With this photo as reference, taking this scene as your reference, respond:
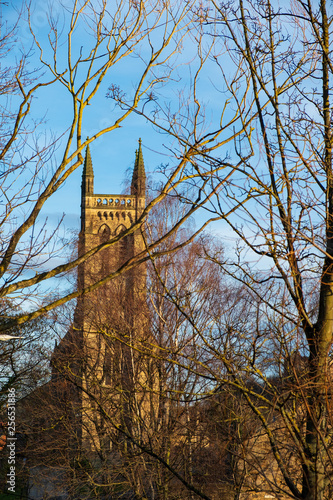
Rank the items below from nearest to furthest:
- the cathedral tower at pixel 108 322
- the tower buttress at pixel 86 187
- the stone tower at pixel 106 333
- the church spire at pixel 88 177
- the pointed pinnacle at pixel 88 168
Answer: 1. the stone tower at pixel 106 333
2. the cathedral tower at pixel 108 322
3. the tower buttress at pixel 86 187
4. the pointed pinnacle at pixel 88 168
5. the church spire at pixel 88 177

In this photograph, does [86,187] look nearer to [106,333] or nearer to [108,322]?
[108,322]

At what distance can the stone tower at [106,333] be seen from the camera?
9.68m

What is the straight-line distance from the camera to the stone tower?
9675 mm

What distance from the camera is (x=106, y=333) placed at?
14.6 feet

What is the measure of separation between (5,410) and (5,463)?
3.39m

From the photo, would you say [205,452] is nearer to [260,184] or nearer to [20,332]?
[20,332]

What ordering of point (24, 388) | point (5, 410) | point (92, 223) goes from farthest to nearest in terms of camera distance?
point (92, 223) → point (24, 388) → point (5, 410)

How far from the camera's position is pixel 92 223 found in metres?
43.0

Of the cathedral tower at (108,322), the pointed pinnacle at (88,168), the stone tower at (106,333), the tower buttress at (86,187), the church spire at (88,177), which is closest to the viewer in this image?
the stone tower at (106,333)

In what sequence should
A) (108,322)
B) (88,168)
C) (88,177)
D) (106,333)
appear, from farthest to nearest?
1. (88,177)
2. (88,168)
3. (108,322)
4. (106,333)

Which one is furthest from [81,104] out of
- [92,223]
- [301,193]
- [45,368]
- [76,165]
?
[92,223]

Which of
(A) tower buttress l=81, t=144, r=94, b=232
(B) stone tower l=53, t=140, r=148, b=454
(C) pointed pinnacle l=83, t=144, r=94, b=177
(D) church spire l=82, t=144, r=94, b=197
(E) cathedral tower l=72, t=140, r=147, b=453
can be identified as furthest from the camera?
(D) church spire l=82, t=144, r=94, b=197

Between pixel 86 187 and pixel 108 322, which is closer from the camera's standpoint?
pixel 108 322

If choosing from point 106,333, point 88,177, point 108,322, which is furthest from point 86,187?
point 106,333
